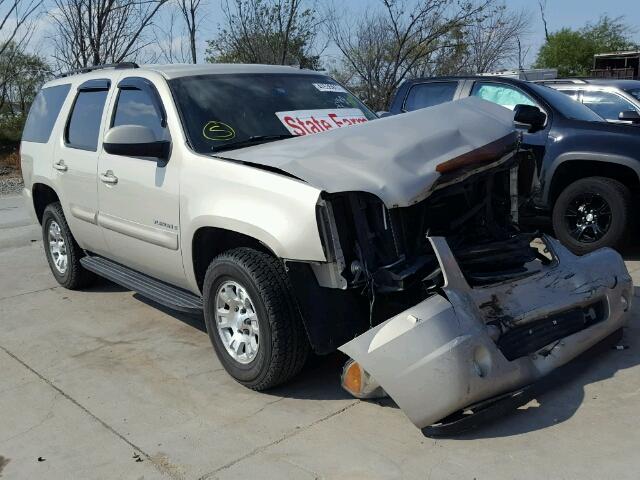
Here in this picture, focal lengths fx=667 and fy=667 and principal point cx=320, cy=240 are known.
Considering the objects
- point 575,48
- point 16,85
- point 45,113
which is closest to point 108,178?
point 45,113

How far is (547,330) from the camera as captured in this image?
348cm

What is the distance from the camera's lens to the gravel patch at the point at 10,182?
42.0 ft

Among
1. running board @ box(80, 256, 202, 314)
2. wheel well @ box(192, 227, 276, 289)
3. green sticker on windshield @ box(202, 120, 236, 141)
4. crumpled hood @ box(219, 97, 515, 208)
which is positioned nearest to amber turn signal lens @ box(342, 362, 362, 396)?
crumpled hood @ box(219, 97, 515, 208)

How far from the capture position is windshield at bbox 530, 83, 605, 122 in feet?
21.4

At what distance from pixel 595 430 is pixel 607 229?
3385 millimetres

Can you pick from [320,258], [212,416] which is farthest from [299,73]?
[212,416]

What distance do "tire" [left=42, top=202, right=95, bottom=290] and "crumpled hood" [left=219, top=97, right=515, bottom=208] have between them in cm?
247

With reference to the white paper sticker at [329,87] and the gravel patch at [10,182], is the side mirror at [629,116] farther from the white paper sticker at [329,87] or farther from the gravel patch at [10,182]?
the gravel patch at [10,182]

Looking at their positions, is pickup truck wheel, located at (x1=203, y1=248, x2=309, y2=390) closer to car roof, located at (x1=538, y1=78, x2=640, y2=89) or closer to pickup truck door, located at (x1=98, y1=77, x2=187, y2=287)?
pickup truck door, located at (x1=98, y1=77, x2=187, y2=287)

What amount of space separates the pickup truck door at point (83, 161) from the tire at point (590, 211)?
418 cm

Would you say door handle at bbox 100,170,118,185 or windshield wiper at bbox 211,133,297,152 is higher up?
windshield wiper at bbox 211,133,297,152

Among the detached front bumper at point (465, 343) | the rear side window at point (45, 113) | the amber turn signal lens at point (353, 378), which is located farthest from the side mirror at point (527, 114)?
the rear side window at point (45, 113)

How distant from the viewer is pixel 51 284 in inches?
253

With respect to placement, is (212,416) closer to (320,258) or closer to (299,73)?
(320,258)
